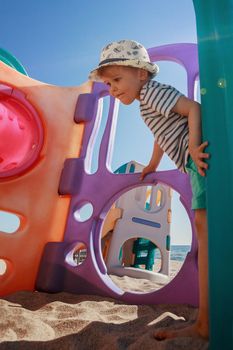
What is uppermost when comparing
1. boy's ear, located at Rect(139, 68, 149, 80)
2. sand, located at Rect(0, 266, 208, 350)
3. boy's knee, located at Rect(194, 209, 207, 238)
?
boy's ear, located at Rect(139, 68, 149, 80)

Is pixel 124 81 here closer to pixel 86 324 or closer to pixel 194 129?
pixel 194 129

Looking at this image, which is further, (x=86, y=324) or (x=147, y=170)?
(x=147, y=170)

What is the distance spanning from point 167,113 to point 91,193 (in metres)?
1.06

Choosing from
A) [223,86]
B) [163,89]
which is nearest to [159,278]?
[163,89]

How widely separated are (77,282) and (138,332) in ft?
2.69

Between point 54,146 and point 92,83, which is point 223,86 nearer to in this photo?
point 54,146

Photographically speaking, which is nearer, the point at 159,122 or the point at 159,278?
the point at 159,122

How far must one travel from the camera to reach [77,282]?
1.75 m

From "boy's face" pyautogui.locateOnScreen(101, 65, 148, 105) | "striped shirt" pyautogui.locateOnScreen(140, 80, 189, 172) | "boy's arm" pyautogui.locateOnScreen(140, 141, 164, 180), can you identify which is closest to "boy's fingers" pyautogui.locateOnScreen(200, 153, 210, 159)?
"striped shirt" pyautogui.locateOnScreen(140, 80, 189, 172)

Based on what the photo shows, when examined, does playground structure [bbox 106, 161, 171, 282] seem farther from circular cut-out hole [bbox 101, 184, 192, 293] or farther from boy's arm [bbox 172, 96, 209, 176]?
boy's arm [bbox 172, 96, 209, 176]

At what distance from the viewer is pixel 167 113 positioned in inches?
39.6

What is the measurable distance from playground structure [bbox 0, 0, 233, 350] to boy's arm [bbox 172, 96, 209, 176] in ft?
0.14

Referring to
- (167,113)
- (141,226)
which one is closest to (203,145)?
(167,113)

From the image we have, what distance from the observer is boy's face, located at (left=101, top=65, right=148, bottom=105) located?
1.13 m
